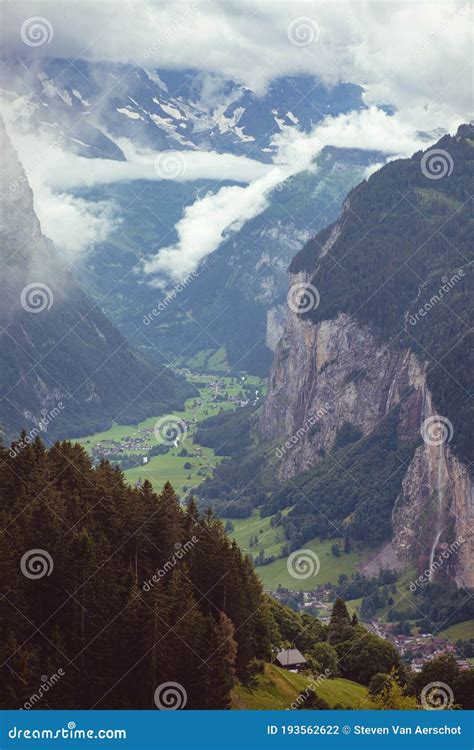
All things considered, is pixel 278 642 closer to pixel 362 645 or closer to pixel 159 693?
pixel 362 645

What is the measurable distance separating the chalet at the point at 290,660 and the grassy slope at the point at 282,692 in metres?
2.75

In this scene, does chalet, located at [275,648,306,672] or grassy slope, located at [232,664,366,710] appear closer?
grassy slope, located at [232,664,366,710]

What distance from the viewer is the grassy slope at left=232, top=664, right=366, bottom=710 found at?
85000 mm

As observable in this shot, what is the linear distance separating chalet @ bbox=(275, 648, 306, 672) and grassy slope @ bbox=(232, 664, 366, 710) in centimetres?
275

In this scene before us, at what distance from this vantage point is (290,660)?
340 feet

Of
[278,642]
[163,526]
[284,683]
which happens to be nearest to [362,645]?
[278,642]

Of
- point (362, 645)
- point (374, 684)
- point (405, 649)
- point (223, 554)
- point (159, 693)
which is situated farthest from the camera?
point (405, 649)

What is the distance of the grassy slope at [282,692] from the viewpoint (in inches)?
3346

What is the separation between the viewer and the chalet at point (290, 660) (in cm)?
10312

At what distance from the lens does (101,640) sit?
79.6 metres

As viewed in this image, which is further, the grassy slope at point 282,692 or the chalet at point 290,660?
the chalet at point 290,660

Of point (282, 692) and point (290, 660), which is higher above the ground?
point (290, 660)

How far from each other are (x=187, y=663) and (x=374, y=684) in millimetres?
33247

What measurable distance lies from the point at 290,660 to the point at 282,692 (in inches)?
533
